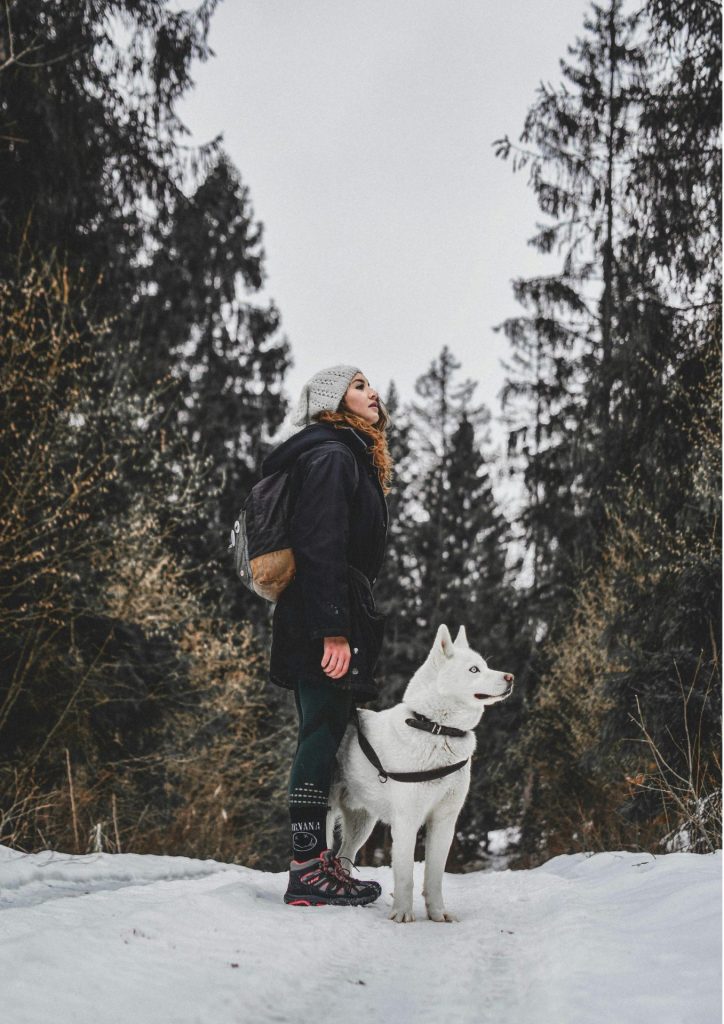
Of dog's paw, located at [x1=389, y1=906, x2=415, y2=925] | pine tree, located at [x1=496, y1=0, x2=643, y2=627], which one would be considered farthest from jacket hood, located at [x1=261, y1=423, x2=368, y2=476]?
pine tree, located at [x1=496, y1=0, x2=643, y2=627]

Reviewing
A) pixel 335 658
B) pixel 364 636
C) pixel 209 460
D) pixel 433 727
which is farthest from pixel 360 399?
pixel 209 460

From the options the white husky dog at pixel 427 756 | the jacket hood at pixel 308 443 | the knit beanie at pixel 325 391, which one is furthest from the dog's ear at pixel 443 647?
the knit beanie at pixel 325 391

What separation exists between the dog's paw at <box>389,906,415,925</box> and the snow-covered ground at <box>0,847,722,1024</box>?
0.19 feet

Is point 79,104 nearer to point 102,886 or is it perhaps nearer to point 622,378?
point 622,378

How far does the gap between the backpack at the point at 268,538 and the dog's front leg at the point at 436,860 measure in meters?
1.20

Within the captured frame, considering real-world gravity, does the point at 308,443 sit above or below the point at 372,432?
below

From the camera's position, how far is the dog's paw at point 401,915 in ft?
9.71

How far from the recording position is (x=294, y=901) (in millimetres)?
3043

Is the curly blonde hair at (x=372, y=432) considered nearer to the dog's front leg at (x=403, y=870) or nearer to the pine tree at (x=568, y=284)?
the dog's front leg at (x=403, y=870)

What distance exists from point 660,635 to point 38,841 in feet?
17.9

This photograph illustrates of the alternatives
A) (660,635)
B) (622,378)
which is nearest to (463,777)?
(660,635)

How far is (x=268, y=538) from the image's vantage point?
129 inches

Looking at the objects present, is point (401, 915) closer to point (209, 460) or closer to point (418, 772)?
point (418, 772)

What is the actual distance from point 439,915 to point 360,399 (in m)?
2.25
